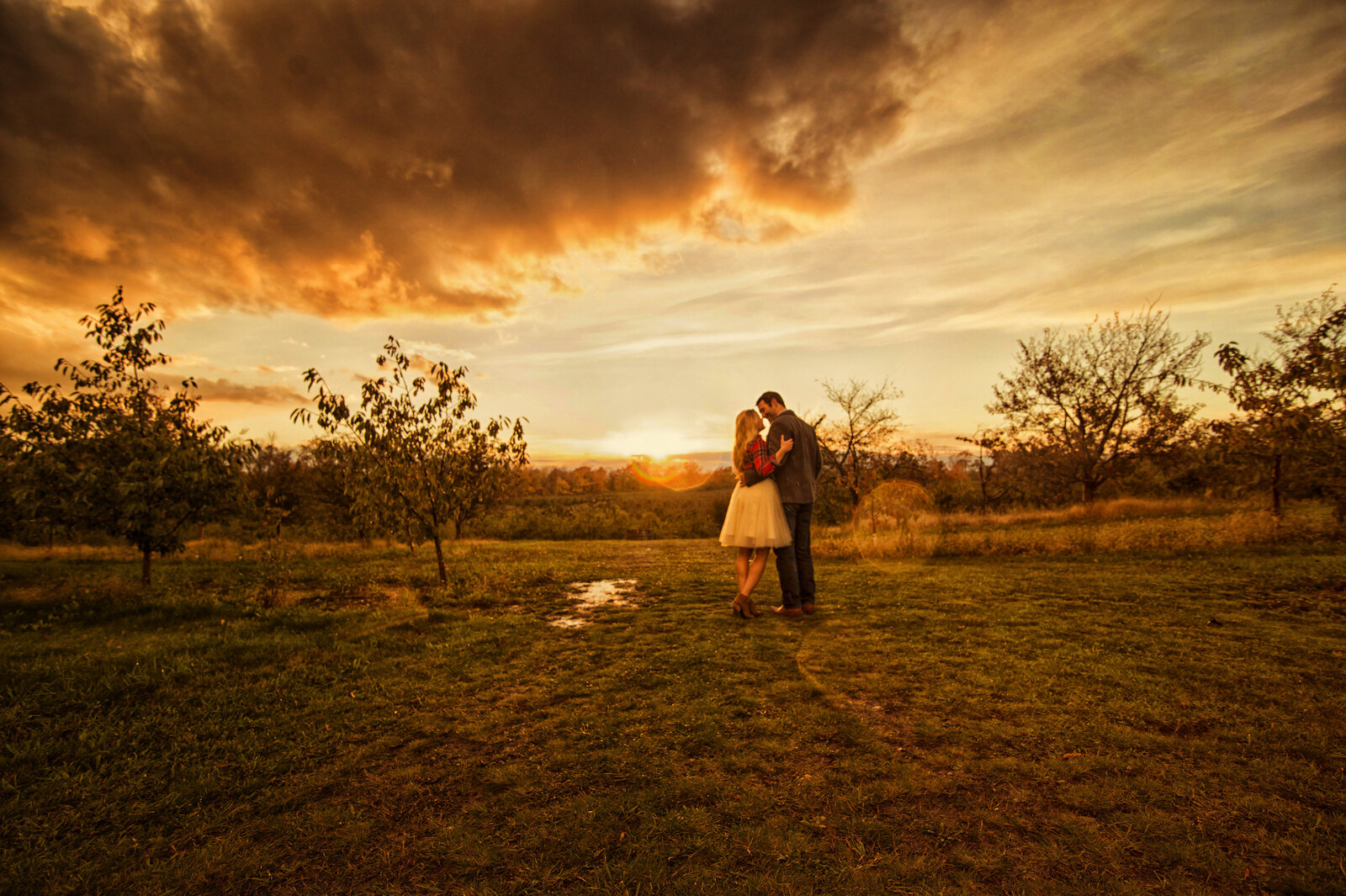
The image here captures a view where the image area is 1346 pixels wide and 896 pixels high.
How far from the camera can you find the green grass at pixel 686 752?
8.43 ft

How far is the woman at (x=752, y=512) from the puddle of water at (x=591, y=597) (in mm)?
2327

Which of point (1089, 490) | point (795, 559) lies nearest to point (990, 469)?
point (1089, 490)

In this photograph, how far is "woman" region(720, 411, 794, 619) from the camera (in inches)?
278

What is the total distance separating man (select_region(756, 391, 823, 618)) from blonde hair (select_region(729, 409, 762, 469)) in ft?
0.83

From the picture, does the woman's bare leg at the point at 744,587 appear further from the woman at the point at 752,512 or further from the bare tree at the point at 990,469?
the bare tree at the point at 990,469

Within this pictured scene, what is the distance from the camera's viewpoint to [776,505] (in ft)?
23.5

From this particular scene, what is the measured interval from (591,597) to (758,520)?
13.3ft

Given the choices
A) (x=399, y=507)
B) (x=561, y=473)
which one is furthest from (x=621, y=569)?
(x=561, y=473)

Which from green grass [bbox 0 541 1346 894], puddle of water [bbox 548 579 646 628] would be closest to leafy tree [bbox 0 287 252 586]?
green grass [bbox 0 541 1346 894]

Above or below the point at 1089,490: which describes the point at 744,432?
above

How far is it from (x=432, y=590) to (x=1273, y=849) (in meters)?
10.9

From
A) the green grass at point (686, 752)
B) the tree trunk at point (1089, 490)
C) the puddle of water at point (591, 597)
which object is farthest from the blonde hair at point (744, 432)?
the tree trunk at point (1089, 490)

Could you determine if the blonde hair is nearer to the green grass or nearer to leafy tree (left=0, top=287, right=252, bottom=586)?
the green grass

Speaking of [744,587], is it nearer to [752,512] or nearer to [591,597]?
[752,512]
